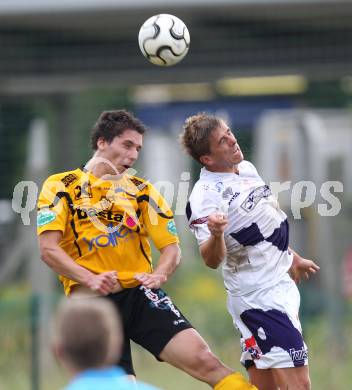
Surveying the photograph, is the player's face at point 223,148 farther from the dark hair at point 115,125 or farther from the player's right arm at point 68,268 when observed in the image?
the player's right arm at point 68,268

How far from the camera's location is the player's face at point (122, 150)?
718 cm

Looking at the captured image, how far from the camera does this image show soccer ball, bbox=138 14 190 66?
25.7ft

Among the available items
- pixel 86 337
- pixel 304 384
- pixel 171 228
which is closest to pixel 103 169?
pixel 171 228

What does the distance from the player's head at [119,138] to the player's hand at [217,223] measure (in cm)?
82

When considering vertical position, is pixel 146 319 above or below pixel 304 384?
above

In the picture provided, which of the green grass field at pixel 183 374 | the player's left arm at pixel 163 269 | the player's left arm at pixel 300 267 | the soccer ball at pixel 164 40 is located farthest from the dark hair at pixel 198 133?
the green grass field at pixel 183 374

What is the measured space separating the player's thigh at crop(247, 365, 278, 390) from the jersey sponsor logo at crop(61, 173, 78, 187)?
1.61 metres

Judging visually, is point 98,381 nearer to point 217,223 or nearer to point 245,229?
point 217,223

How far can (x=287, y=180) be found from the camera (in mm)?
15602

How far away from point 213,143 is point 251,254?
720 mm

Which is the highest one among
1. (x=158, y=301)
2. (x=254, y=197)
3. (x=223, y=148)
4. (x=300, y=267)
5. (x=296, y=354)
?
(x=223, y=148)

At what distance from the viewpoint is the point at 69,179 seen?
7.20 metres

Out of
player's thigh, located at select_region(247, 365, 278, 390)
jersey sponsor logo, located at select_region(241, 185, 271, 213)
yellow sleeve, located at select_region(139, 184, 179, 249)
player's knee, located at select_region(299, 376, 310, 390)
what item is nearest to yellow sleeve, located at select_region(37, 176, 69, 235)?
yellow sleeve, located at select_region(139, 184, 179, 249)

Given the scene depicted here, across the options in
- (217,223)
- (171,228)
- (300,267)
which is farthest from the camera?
(300,267)
